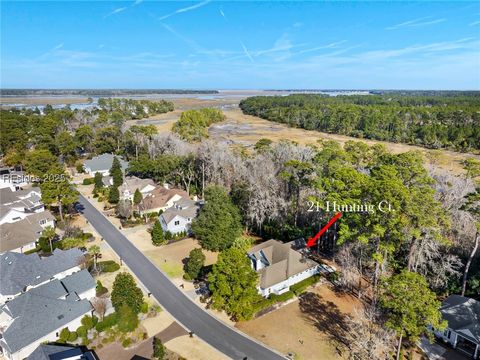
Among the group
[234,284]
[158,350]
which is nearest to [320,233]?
[234,284]

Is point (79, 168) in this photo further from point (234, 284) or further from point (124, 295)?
point (234, 284)

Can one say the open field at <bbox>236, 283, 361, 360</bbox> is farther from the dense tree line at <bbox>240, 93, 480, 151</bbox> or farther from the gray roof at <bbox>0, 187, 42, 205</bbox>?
the dense tree line at <bbox>240, 93, 480, 151</bbox>

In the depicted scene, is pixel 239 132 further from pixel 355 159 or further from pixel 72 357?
pixel 72 357

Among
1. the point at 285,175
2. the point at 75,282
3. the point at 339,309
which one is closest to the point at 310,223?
the point at 285,175

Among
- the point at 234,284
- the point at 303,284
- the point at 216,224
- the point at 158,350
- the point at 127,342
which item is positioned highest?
the point at 216,224

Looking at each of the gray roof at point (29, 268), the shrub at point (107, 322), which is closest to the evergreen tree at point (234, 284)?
the shrub at point (107, 322)

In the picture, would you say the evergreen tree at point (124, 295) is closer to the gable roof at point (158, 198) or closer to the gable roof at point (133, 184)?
the gable roof at point (158, 198)
